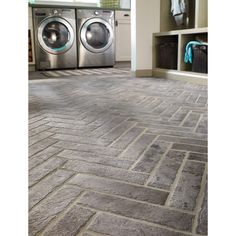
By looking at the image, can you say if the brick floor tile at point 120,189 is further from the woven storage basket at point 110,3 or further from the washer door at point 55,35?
the woven storage basket at point 110,3

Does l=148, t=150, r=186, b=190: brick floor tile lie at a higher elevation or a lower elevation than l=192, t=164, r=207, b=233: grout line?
higher

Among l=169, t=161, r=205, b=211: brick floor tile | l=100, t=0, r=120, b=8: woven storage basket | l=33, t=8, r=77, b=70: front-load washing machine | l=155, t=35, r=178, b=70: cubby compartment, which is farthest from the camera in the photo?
l=100, t=0, r=120, b=8: woven storage basket

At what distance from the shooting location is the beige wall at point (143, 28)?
3.54 meters

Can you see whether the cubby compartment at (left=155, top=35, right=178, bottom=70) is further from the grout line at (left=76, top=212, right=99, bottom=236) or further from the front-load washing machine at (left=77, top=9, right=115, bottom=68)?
the grout line at (left=76, top=212, right=99, bottom=236)

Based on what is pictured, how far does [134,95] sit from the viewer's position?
2.46 metres

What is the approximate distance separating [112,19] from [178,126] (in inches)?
151

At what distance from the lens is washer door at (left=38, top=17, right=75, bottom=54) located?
4.58m

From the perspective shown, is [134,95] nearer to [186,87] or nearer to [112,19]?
[186,87]

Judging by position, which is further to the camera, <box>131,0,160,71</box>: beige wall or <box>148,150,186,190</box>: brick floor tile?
<box>131,0,160,71</box>: beige wall

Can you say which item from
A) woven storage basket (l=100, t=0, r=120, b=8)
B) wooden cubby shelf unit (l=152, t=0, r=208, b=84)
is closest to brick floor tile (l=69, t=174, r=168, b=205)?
wooden cubby shelf unit (l=152, t=0, r=208, b=84)

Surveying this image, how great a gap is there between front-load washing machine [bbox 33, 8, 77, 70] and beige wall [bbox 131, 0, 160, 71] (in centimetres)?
144

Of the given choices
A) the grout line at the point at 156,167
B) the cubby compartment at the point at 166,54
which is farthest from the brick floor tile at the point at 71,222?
the cubby compartment at the point at 166,54
